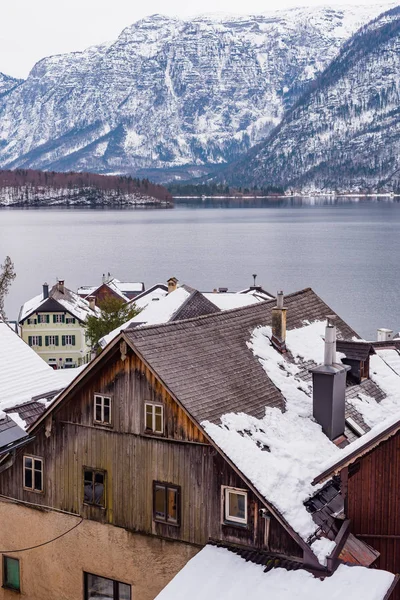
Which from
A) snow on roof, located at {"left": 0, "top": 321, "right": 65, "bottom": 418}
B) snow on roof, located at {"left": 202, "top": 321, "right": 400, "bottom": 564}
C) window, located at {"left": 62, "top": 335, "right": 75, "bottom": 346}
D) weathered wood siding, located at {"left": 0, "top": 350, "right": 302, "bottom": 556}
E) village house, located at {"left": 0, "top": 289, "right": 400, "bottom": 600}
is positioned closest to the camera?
village house, located at {"left": 0, "top": 289, "right": 400, "bottom": 600}

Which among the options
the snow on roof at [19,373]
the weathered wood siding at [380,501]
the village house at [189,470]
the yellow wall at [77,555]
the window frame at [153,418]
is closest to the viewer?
the weathered wood siding at [380,501]

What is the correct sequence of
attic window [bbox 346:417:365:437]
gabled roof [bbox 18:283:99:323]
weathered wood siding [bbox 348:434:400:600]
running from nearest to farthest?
weathered wood siding [bbox 348:434:400:600], attic window [bbox 346:417:365:437], gabled roof [bbox 18:283:99:323]

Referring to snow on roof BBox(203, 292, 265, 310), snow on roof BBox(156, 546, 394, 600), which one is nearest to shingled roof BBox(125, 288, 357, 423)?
snow on roof BBox(156, 546, 394, 600)

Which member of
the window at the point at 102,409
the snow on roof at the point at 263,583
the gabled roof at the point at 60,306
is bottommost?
the gabled roof at the point at 60,306

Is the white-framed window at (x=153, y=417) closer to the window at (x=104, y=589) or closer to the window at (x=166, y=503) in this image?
the window at (x=166, y=503)

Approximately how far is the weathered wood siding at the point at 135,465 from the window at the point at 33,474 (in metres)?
0.19

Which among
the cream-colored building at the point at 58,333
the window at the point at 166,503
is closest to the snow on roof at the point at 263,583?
the window at the point at 166,503

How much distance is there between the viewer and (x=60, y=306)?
8138 centimetres

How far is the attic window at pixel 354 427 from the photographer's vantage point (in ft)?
72.5

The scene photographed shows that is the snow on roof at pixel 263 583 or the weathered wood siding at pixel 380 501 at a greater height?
the weathered wood siding at pixel 380 501

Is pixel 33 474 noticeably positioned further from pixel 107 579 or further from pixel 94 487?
pixel 107 579

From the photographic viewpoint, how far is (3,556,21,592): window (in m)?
23.5

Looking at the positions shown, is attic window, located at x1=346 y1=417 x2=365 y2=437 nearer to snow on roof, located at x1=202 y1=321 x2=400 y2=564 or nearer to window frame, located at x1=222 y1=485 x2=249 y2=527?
snow on roof, located at x1=202 y1=321 x2=400 y2=564

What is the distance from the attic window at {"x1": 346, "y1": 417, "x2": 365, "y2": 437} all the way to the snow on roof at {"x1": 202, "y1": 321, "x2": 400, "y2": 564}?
1.31 meters
